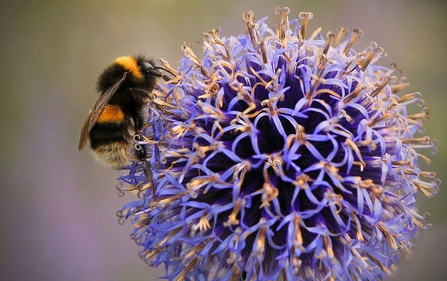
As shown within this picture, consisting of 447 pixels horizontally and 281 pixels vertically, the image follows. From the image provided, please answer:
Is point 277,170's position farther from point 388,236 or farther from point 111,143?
point 111,143

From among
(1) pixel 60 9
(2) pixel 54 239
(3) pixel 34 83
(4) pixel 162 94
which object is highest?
(1) pixel 60 9

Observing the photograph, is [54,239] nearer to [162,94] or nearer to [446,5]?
[162,94]

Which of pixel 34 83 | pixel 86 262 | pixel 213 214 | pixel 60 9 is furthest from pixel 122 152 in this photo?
pixel 60 9

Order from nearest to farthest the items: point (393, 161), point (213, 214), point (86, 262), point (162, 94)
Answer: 1. point (213, 214)
2. point (393, 161)
3. point (162, 94)
4. point (86, 262)

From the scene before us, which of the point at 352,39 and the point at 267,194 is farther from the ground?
the point at 352,39

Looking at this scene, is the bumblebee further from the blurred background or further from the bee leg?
the blurred background

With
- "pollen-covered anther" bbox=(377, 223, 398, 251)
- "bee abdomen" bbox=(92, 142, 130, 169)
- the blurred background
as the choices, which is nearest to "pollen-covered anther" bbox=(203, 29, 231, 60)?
"bee abdomen" bbox=(92, 142, 130, 169)

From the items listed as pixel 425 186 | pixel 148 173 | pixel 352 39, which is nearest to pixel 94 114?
pixel 148 173
